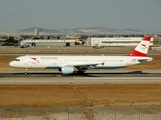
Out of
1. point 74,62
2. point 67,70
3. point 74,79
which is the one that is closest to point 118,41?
point 74,62

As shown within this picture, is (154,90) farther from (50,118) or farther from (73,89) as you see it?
(50,118)

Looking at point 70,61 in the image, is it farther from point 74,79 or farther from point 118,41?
point 118,41

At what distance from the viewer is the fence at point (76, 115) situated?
2730cm

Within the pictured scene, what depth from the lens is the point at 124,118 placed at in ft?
90.3

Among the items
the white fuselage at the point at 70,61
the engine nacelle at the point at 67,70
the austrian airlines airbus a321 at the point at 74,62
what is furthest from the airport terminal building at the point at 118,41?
the engine nacelle at the point at 67,70

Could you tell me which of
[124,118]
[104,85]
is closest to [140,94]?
[104,85]

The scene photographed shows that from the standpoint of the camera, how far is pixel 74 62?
57.4 m

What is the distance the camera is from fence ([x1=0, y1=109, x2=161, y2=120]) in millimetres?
27297

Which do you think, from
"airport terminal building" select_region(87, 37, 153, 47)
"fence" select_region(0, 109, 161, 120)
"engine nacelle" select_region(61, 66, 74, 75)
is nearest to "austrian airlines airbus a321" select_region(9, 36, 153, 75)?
"engine nacelle" select_region(61, 66, 74, 75)

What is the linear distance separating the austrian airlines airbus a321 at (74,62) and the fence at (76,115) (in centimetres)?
2562

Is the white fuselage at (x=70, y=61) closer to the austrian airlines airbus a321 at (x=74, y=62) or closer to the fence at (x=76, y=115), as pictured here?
the austrian airlines airbus a321 at (x=74, y=62)

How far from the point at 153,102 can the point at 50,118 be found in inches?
520

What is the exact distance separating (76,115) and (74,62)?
2961 centimetres

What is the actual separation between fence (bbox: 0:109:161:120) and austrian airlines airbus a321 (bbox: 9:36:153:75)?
84.1 feet
